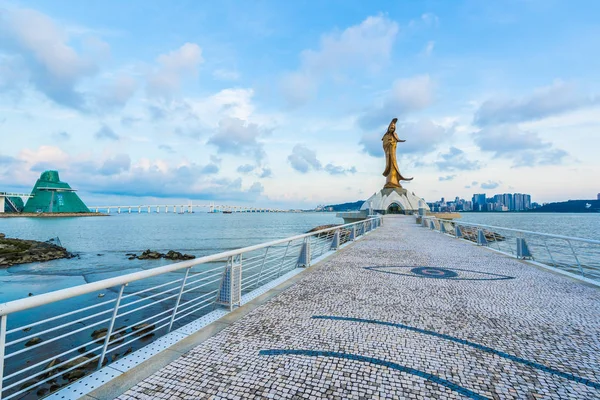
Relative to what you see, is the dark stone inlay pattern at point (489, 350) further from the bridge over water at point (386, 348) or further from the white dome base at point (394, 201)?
the white dome base at point (394, 201)

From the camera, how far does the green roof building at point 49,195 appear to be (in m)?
106

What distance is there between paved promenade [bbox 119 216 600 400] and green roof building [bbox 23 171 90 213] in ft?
430

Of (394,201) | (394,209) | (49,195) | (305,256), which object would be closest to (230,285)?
(305,256)

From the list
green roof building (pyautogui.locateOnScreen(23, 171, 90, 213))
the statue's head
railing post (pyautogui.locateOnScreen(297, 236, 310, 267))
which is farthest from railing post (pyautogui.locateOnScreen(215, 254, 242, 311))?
green roof building (pyautogui.locateOnScreen(23, 171, 90, 213))

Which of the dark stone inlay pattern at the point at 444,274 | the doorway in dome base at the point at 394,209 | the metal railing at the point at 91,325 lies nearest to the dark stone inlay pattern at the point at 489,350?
the metal railing at the point at 91,325

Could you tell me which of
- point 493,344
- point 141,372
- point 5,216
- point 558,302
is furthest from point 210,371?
point 5,216

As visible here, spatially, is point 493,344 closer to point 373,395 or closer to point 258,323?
point 373,395

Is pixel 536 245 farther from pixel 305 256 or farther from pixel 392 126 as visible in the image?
pixel 392 126

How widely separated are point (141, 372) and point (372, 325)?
258 centimetres

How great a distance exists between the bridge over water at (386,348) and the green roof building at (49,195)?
131m

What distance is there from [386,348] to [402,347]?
179mm

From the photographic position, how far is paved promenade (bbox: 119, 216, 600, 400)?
260 cm

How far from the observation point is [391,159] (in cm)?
5344

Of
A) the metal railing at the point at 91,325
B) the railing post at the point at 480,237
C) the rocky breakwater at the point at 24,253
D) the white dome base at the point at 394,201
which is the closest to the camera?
the metal railing at the point at 91,325
